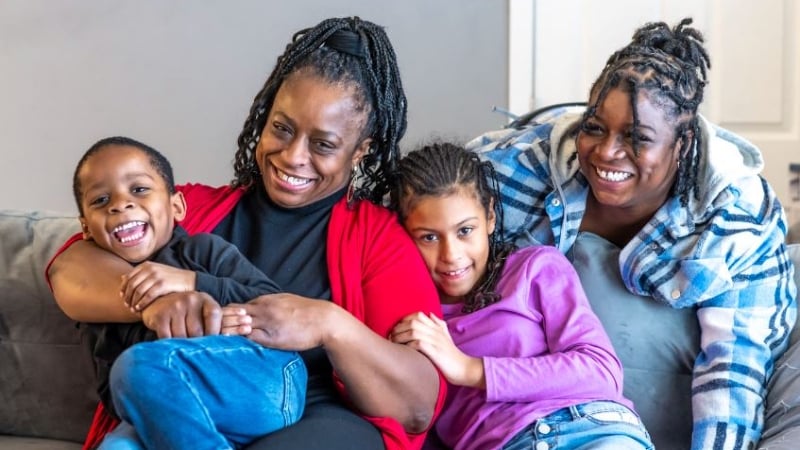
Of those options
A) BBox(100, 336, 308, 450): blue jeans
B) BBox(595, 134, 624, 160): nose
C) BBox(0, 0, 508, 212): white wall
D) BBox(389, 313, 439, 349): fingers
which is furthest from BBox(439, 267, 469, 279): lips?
BBox(0, 0, 508, 212): white wall

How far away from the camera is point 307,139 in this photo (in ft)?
5.42

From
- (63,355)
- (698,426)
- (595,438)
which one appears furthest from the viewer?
(63,355)

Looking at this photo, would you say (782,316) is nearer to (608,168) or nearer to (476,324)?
(608,168)

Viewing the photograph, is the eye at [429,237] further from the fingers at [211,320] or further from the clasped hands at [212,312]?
the fingers at [211,320]

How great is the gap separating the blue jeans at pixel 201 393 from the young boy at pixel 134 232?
15cm

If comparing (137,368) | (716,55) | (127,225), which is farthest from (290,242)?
(716,55)

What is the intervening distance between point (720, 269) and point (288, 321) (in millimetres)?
795

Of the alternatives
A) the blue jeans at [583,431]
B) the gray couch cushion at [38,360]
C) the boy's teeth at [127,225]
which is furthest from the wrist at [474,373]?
the gray couch cushion at [38,360]

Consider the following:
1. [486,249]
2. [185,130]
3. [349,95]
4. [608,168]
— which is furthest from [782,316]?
[185,130]

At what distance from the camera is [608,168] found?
70.1 inches

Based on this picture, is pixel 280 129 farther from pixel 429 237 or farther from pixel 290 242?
pixel 429 237

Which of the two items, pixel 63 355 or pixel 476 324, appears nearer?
pixel 476 324

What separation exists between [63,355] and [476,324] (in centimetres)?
83

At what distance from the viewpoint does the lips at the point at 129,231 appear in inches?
60.8
